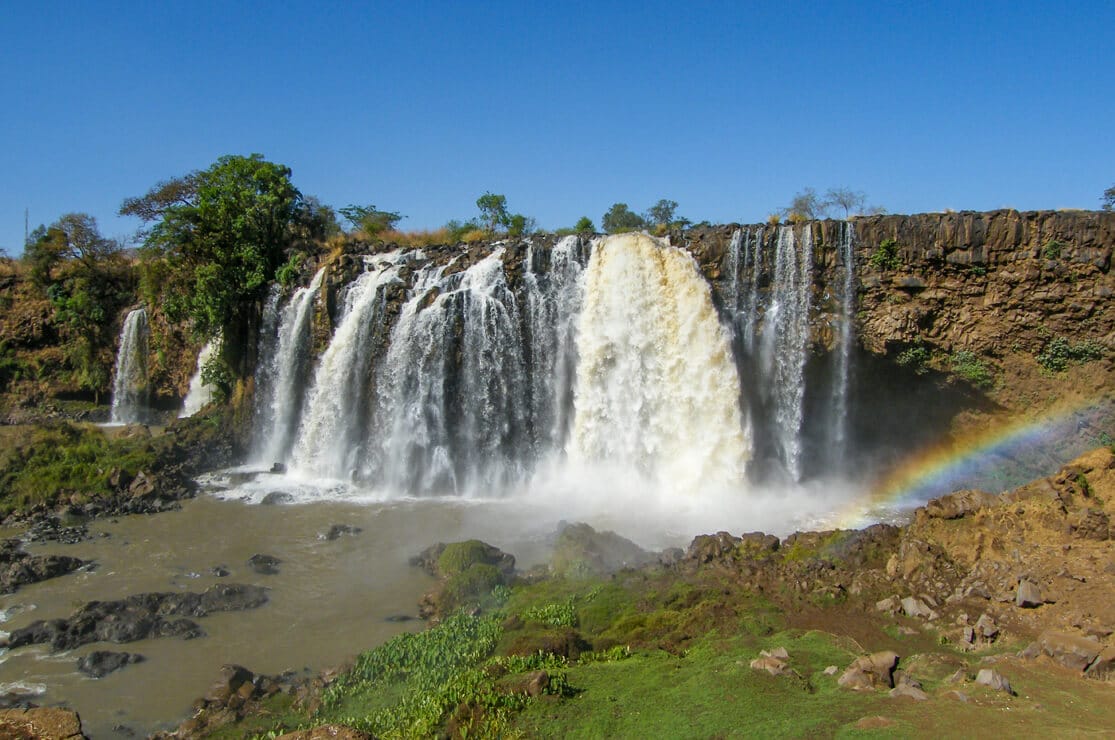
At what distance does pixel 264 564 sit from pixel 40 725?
9.16m

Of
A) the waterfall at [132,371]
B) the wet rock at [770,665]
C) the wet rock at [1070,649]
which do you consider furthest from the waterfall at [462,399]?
the wet rock at [1070,649]

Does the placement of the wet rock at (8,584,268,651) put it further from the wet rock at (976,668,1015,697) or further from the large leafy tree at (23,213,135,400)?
the large leafy tree at (23,213,135,400)

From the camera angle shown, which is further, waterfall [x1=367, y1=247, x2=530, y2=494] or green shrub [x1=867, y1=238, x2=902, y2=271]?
waterfall [x1=367, y1=247, x2=530, y2=494]

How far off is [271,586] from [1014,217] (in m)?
19.4

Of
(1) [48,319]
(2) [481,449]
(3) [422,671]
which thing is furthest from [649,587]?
(1) [48,319]

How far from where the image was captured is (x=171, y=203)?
2666 centimetres

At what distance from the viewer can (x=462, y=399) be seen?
822 inches

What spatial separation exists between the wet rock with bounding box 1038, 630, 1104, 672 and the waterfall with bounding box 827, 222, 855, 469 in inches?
495

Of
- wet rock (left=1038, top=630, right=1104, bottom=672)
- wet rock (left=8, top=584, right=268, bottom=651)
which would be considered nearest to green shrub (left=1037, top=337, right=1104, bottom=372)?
wet rock (left=1038, top=630, right=1104, bottom=672)

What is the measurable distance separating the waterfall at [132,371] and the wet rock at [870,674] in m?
29.2

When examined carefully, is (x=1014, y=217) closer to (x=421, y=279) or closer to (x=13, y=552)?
(x=421, y=279)

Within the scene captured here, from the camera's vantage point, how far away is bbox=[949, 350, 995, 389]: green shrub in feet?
64.0

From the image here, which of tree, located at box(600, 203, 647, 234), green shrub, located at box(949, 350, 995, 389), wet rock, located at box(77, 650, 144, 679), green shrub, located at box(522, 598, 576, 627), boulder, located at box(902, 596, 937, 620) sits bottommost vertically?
wet rock, located at box(77, 650, 144, 679)

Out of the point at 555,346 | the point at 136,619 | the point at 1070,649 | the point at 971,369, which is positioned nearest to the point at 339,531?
the point at 136,619
